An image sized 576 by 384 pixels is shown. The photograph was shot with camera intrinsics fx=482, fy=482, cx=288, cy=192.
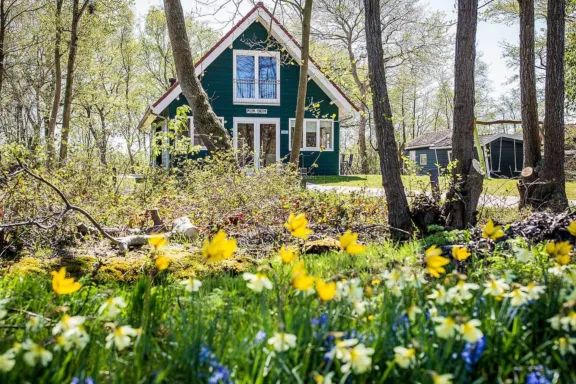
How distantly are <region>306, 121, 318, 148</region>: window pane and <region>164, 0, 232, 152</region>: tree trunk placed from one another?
43.8 feet

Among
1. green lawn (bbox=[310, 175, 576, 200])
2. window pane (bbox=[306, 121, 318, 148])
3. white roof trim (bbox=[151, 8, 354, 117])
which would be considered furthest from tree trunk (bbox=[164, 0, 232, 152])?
window pane (bbox=[306, 121, 318, 148])

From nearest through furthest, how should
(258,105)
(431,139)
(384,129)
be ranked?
1. (384,129)
2. (258,105)
3. (431,139)

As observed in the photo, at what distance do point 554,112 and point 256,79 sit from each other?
15.2 m

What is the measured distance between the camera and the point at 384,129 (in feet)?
18.5

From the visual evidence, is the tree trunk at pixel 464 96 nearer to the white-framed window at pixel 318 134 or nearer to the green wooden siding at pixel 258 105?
the green wooden siding at pixel 258 105

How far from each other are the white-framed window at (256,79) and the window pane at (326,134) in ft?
8.81

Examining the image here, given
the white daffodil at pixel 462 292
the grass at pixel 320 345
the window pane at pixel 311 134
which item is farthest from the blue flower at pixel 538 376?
the window pane at pixel 311 134

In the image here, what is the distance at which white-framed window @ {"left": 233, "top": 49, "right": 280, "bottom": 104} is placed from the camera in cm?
2152

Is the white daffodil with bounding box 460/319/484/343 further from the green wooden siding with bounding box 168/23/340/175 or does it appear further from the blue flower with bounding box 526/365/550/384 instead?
the green wooden siding with bounding box 168/23/340/175

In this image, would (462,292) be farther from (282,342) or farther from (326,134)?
(326,134)

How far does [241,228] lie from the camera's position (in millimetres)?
5980

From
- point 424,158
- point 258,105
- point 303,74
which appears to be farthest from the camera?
point 424,158

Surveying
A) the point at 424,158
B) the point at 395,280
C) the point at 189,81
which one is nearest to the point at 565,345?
the point at 395,280

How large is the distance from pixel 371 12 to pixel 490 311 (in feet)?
14.9
